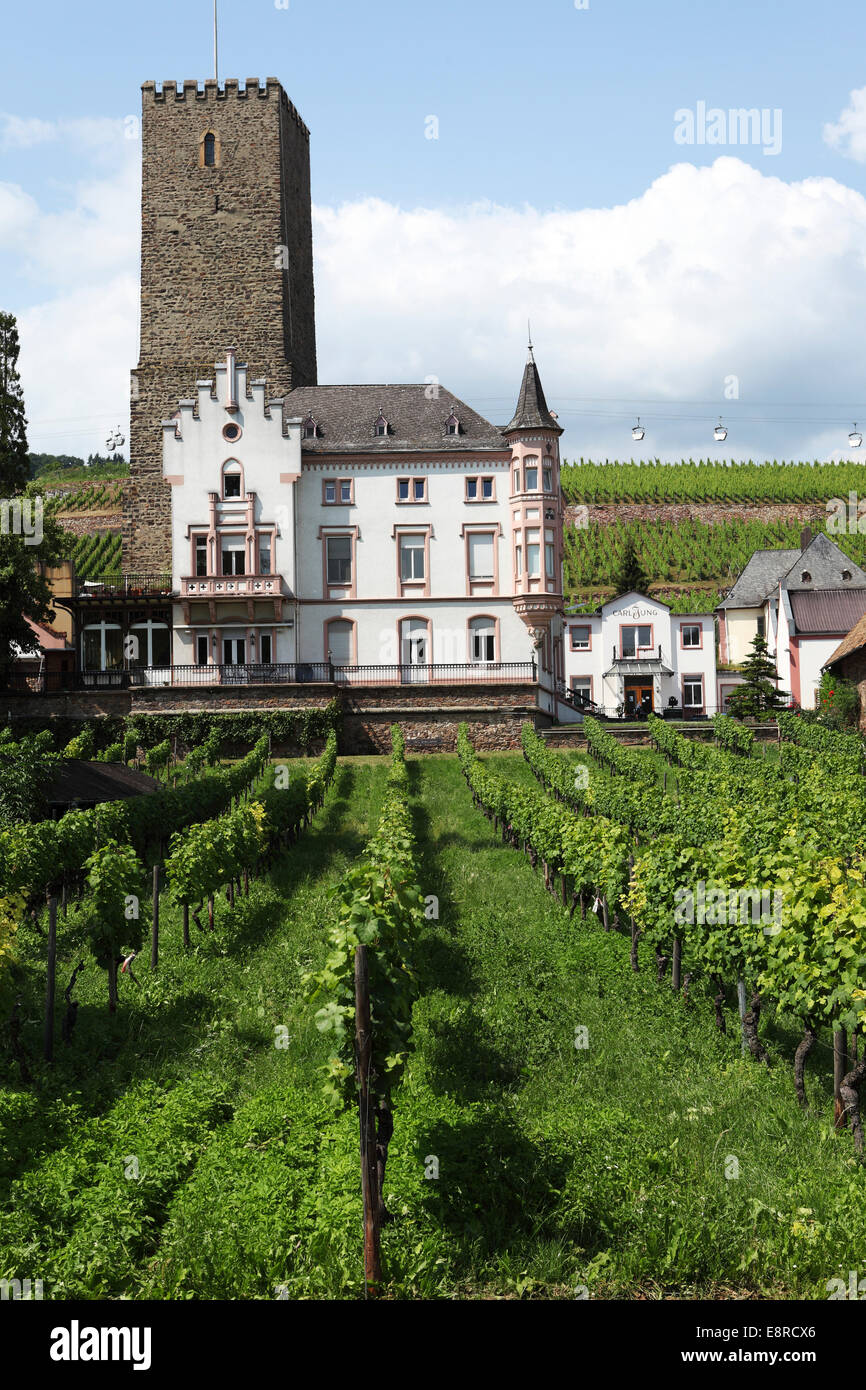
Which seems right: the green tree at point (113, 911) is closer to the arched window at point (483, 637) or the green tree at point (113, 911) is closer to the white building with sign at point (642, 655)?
the arched window at point (483, 637)

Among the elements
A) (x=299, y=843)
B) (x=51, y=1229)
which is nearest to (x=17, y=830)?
(x=299, y=843)

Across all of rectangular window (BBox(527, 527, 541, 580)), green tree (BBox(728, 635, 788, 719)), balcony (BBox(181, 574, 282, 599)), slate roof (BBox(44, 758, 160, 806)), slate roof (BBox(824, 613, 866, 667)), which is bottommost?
slate roof (BBox(44, 758, 160, 806))

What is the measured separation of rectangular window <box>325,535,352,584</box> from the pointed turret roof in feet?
28.1

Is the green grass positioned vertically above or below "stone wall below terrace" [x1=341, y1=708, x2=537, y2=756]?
below

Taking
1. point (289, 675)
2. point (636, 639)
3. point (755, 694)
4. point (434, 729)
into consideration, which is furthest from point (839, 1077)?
point (636, 639)

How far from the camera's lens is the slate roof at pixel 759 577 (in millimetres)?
80562

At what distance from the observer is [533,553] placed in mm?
49125

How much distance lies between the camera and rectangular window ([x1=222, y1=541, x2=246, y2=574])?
4988 centimetres

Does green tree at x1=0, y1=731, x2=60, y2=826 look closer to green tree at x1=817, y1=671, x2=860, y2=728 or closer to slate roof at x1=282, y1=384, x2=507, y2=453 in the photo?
slate roof at x1=282, y1=384, x2=507, y2=453

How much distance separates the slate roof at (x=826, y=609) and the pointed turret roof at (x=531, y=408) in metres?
19.3

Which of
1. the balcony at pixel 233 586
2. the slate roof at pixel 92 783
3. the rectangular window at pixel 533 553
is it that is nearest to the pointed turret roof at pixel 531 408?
the rectangular window at pixel 533 553

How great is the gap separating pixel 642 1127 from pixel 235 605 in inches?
1609

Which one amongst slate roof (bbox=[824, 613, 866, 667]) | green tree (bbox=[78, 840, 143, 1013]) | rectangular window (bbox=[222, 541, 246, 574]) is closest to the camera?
green tree (bbox=[78, 840, 143, 1013])

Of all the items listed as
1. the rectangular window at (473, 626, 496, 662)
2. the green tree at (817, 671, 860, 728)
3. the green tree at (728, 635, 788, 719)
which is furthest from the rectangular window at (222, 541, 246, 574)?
the green tree at (817, 671, 860, 728)
